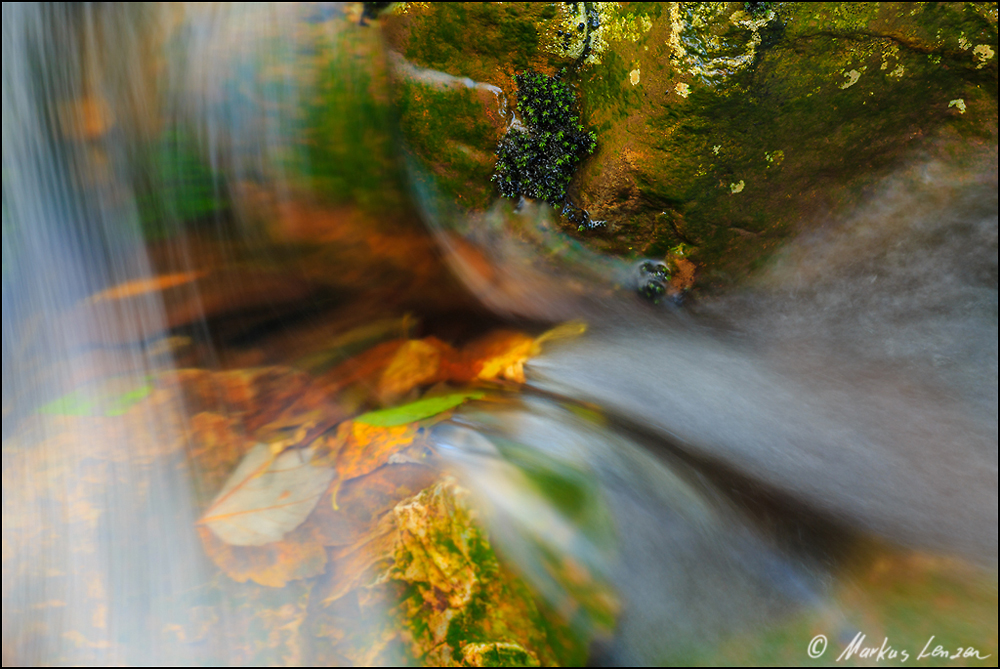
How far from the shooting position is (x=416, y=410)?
4.39 metres

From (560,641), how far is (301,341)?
136 inches

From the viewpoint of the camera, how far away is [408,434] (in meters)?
4.16

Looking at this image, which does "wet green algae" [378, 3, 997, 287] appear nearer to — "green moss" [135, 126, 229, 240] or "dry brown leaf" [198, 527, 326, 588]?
"green moss" [135, 126, 229, 240]

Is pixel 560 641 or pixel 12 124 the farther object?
pixel 12 124

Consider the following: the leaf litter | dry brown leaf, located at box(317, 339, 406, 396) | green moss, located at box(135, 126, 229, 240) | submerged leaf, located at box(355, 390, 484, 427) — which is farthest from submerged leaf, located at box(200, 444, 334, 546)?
green moss, located at box(135, 126, 229, 240)

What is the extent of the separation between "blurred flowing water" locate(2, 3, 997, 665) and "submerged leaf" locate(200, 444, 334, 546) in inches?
12.8

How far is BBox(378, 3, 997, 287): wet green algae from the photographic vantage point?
9.64 feet

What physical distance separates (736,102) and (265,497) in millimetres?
4811

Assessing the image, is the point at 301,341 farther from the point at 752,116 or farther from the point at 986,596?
the point at 986,596

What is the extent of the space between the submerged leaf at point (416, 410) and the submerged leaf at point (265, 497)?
1.97 ft

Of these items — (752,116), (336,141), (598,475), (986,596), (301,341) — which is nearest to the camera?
(752,116)

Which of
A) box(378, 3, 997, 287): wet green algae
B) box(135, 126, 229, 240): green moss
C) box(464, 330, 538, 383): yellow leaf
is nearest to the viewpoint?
box(378, 3, 997, 287): wet green algae

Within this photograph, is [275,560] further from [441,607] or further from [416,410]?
[416,410]

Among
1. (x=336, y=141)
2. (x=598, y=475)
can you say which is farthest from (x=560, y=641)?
(x=336, y=141)
